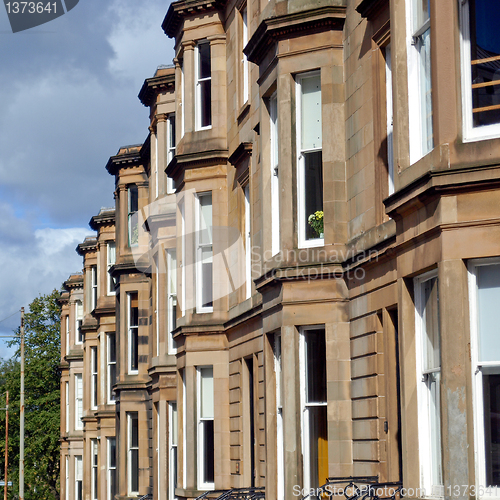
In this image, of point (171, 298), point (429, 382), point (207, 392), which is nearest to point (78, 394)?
point (171, 298)

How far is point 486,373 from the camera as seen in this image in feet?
Result: 30.1

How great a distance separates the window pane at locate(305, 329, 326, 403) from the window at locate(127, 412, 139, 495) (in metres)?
17.8

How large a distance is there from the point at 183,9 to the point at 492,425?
15.5m

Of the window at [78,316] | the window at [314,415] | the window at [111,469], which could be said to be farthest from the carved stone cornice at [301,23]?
the window at [78,316]

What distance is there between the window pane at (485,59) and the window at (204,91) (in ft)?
41.5

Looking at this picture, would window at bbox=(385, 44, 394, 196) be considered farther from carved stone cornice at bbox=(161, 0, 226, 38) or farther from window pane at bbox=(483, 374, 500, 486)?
carved stone cornice at bbox=(161, 0, 226, 38)

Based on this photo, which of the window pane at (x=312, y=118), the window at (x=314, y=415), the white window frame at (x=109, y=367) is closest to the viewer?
the window at (x=314, y=415)

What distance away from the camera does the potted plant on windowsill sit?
1424 centimetres

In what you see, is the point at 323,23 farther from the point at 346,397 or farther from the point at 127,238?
the point at 127,238

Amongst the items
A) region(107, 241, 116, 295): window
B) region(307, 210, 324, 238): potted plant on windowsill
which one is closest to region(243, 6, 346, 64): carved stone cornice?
region(307, 210, 324, 238): potted plant on windowsill

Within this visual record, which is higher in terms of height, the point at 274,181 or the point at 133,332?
the point at 274,181

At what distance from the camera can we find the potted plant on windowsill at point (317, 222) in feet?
46.7

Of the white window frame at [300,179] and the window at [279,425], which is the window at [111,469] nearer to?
the window at [279,425]

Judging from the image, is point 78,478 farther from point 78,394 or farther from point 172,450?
point 172,450
